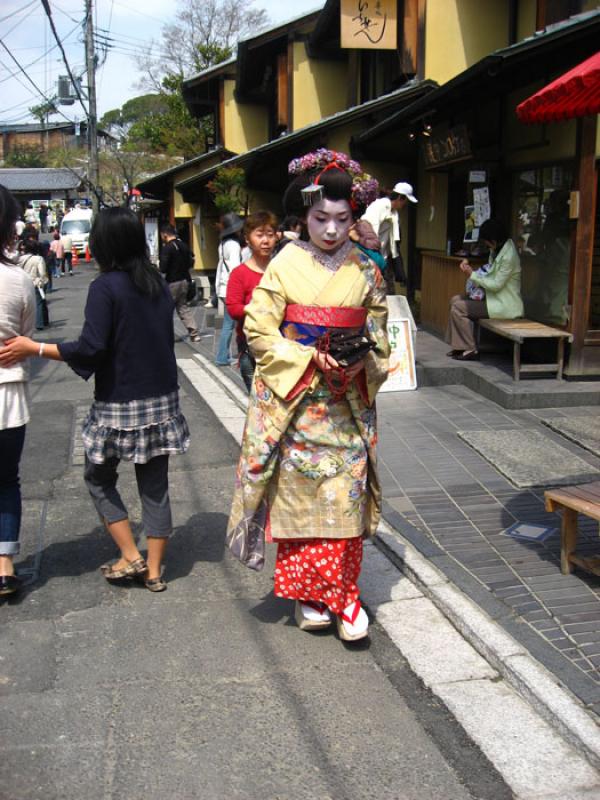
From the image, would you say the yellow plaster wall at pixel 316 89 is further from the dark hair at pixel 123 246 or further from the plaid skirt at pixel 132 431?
the plaid skirt at pixel 132 431

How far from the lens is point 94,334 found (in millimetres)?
4105

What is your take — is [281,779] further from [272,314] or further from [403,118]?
[403,118]

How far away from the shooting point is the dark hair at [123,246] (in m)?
4.15

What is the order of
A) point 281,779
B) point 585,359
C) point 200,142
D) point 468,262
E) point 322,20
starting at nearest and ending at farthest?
point 281,779, point 585,359, point 468,262, point 322,20, point 200,142

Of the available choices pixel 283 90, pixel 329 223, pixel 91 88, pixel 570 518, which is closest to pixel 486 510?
pixel 570 518

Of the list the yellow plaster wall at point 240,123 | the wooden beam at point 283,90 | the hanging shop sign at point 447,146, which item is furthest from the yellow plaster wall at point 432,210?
the yellow plaster wall at point 240,123

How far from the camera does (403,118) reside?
1099 cm

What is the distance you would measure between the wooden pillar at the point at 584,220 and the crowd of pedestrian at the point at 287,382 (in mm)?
4554

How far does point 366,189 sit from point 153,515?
1915mm

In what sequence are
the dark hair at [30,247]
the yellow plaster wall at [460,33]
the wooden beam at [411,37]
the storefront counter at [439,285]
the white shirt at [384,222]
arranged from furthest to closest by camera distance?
the dark hair at [30,247] → the wooden beam at [411,37] → the yellow plaster wall at [460,33] → the storefront counter at [439,285] → the white shirt at [384,222]

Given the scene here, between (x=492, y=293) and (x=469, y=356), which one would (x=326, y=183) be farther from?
(x=469, y=356)

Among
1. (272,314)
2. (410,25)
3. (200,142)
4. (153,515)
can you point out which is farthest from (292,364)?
(200,142)

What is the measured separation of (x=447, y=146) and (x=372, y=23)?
3219 millimetres

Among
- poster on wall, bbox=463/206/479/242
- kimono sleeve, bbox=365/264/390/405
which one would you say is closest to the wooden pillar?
poster on wall, bbox=463/206/479/242
